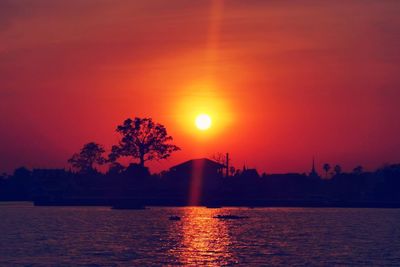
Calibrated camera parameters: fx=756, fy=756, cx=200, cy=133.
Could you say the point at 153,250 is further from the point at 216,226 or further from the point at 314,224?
the point at 314,224

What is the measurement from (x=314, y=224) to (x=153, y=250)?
68784mm

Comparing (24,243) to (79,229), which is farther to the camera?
(79,229)

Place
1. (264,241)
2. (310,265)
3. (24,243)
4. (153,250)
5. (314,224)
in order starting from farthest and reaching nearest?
(314,224), (264,241), (24,243), (153,250), (310,265)

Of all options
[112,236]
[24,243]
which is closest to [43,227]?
[112,236]

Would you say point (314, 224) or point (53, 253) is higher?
point (314, 224)

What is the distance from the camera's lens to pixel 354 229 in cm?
14288

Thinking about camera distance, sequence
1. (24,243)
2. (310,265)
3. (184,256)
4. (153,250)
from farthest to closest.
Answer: (24,243), (153,250), (184,256), (310,265)

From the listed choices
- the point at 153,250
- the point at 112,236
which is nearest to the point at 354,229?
the point at 112,236

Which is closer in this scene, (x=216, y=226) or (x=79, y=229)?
(x=79, y=229)

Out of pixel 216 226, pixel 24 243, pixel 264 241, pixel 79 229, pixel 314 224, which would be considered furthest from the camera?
pixel 314 224

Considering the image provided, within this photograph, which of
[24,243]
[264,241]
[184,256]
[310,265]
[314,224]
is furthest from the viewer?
[314,224]

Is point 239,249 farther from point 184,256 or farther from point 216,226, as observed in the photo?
point 216,226

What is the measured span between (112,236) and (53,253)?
28322 millimetres

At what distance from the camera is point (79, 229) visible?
13588 cm
